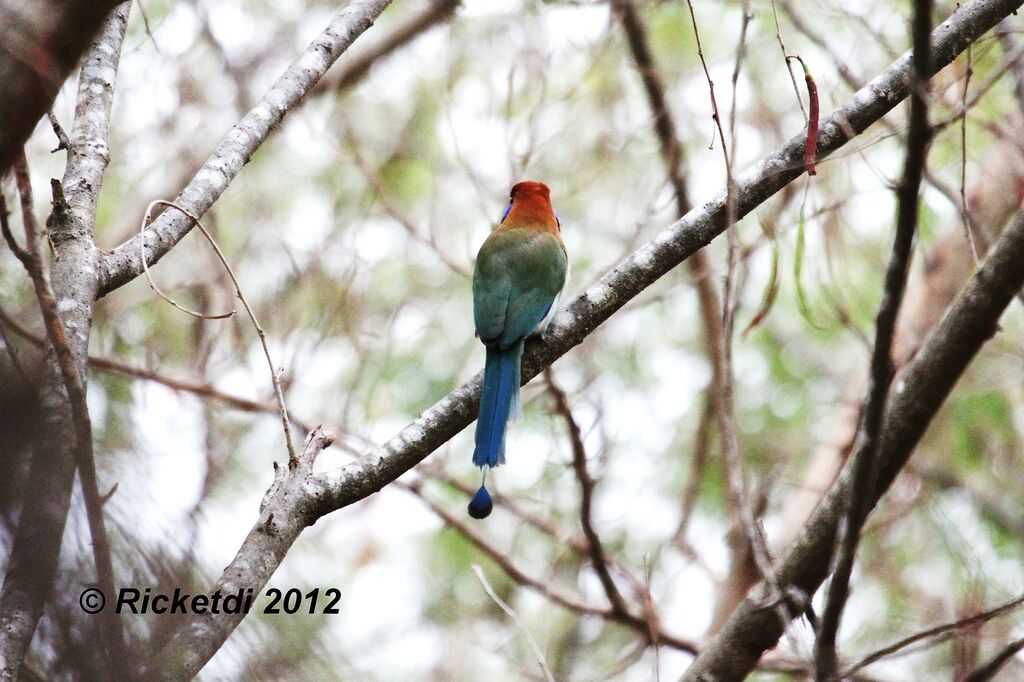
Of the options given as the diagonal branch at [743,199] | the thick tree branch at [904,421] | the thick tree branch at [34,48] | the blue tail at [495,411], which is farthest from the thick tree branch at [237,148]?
the thick tree branch at [904,421]

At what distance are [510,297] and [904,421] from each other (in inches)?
60.6

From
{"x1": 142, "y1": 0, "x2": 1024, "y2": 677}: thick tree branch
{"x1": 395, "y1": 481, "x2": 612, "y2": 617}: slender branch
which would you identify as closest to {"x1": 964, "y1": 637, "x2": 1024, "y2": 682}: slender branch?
{"x1": 142, "y1": 0, "x2": 1024, "y2": 677}: thick tree branch

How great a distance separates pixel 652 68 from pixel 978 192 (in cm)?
204

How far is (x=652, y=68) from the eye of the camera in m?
5.50

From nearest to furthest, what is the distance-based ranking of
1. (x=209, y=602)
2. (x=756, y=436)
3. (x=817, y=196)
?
1. (x=209, y=602)
2. (x=817, y=196)
3. (x=756, y=436)

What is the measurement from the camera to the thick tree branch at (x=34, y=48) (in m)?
1.40

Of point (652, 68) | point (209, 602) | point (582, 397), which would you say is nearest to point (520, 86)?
point (652, 68)

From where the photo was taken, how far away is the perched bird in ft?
10.7

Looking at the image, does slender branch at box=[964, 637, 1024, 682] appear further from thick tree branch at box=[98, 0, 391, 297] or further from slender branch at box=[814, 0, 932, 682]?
thick tree branch at box=[98, 0, 391, 297]

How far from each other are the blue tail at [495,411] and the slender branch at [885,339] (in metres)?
1.54

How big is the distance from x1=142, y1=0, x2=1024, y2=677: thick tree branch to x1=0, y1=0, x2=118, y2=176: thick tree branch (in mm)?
1231

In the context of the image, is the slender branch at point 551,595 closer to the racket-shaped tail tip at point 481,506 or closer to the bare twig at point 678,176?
the bare twig at point 678,176

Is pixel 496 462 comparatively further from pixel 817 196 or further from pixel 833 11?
pixel 817 196

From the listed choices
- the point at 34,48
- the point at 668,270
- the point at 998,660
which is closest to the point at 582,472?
the point at 668,270
